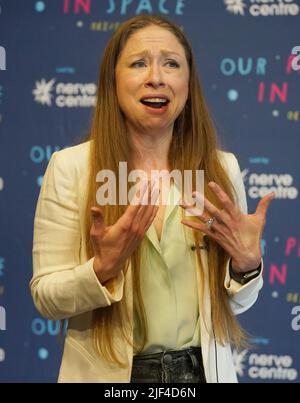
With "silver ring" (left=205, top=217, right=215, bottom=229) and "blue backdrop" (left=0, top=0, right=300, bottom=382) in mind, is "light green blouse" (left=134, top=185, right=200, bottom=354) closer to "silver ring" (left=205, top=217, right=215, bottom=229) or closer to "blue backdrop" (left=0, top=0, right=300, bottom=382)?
"silver ring" (left=205, top=217, right=215, bottom=229)

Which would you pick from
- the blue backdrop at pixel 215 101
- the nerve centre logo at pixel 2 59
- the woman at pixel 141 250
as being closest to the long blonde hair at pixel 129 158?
the woman at pixel 141 250

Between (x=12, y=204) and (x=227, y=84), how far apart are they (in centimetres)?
103

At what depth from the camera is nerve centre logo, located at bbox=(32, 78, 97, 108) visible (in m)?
2.77

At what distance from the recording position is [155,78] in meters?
1.48

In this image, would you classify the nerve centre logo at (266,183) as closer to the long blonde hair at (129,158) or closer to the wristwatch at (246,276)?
the long blonde hair at (129,158)

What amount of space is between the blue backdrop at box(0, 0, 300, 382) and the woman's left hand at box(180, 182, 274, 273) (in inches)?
53.7

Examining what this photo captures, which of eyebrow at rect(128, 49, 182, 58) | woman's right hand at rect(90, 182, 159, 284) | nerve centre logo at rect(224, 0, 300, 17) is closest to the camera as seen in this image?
woman's right hand at rect(90, 182, 159, 284)

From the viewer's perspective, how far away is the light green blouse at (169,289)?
138cm

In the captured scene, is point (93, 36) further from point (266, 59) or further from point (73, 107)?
point (266, 59)

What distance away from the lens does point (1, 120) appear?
2.81m

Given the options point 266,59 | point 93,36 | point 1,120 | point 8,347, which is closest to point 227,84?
point 266,59

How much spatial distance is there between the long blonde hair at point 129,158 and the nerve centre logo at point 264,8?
1245 mm

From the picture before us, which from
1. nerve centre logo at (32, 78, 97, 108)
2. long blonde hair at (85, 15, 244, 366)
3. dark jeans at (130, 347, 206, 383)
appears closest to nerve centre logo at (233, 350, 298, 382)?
nerve centre logo at (32, 78, 97, 108)

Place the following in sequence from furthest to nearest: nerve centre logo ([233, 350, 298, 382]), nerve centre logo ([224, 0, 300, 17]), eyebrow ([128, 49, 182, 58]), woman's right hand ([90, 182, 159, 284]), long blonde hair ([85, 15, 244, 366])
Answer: nerve centre logo ([233, 350, 298, 382]) → nerve centre logo ([224, 0, 300, 17]) → eyebrow ([128, 49, 182, 58]) → long blonde hair ([85, 15, 244, 366]) → woman's right hand ([90, 182, 159, 284])
